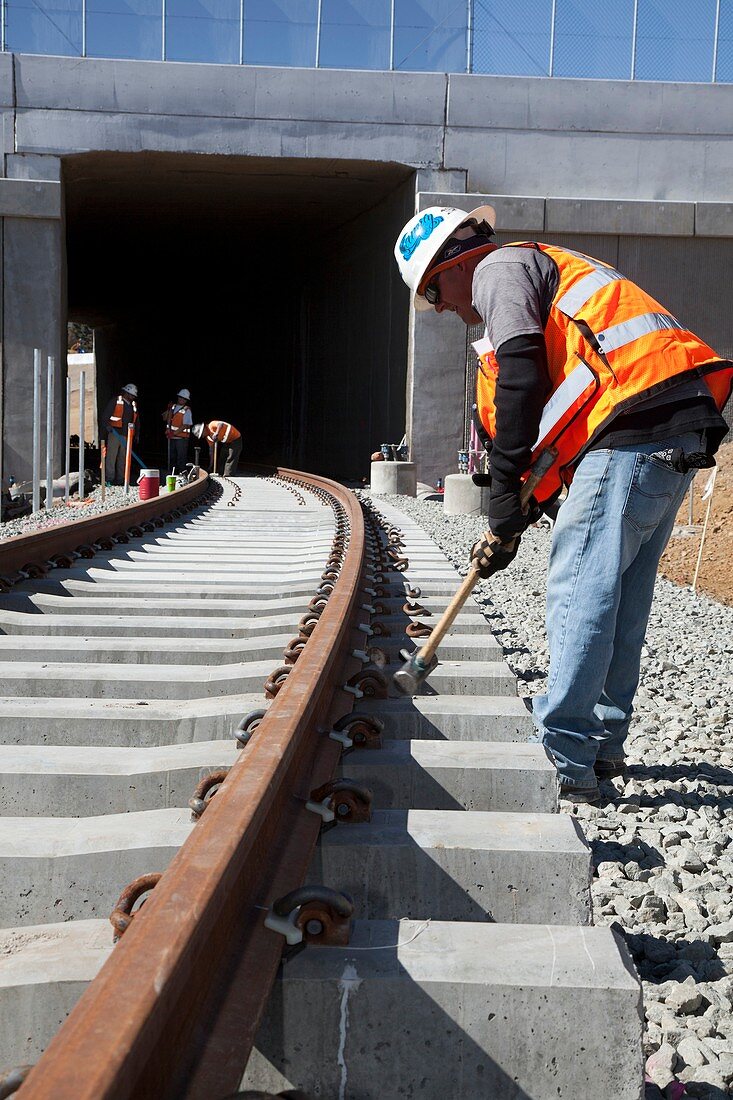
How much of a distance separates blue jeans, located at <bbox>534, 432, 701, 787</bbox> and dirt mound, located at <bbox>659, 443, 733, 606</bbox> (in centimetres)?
536

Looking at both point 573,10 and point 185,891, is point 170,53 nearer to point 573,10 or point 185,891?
point 573,10

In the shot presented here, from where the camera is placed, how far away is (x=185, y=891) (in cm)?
160

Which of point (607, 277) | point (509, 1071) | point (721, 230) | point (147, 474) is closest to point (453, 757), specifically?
point (509, 1071)

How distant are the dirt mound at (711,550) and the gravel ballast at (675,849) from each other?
10.1ft

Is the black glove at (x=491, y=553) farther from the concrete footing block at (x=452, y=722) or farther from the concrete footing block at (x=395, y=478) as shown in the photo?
the concrete footing block at (x=395, y=478)

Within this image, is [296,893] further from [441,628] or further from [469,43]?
[469,43]

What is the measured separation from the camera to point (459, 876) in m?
2.32

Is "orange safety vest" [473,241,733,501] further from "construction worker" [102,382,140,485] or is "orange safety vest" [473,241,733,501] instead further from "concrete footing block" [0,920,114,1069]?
"construction worker" [102,382,140,485]

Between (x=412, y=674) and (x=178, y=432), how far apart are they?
72.5 feet

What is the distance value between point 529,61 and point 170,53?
648cm

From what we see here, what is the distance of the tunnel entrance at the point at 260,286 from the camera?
23094 mm

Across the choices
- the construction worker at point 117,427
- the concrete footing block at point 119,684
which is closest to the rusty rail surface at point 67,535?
the concrete footing block at point 119,684

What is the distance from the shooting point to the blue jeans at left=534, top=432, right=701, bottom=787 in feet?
11.6

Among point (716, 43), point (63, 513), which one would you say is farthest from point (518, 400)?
point (716, 43)
